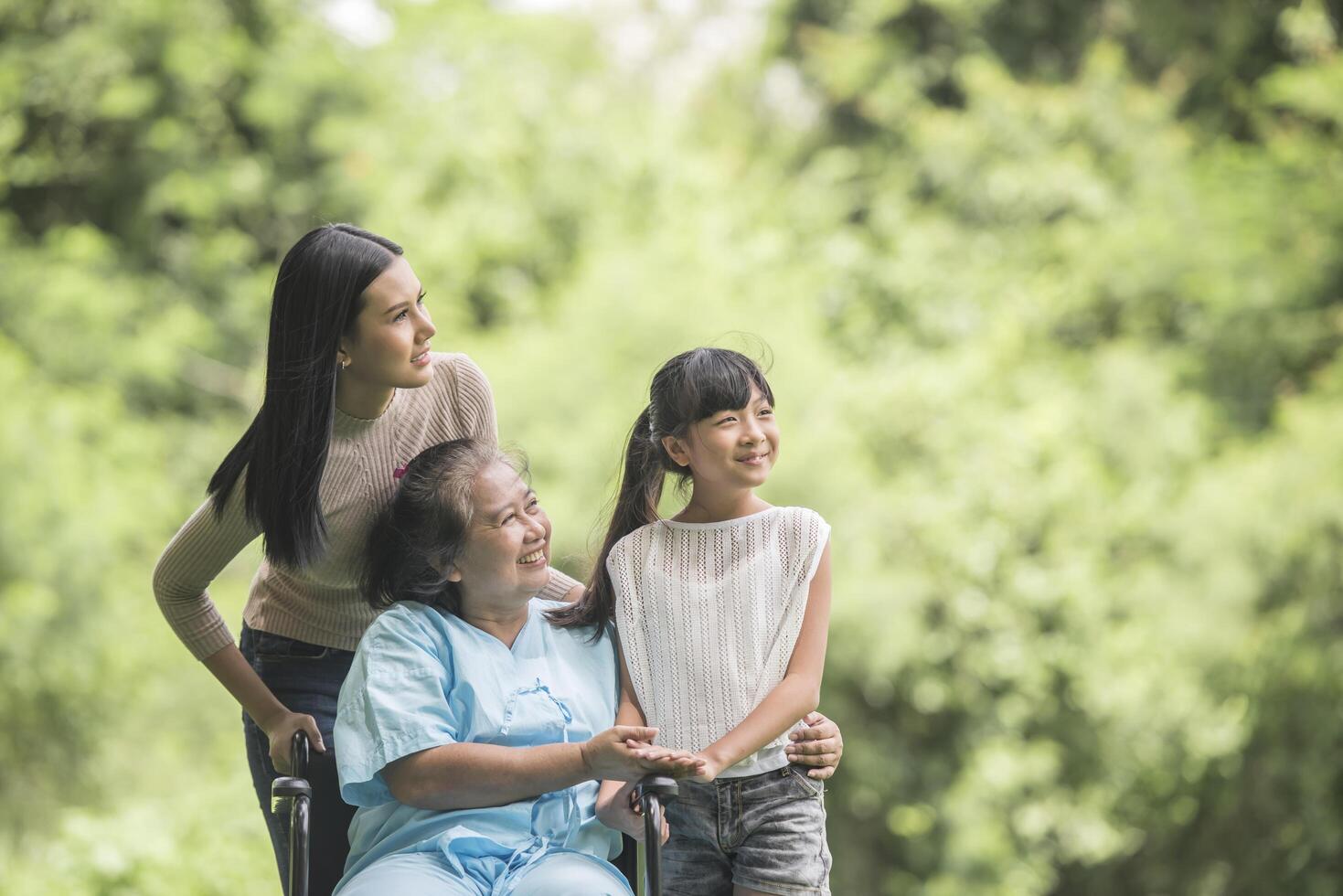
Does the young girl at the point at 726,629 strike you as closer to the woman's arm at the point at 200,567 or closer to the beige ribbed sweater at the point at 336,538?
the beige ribbed sweater at the point at 336,538

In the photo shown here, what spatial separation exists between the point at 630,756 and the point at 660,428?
554 mm

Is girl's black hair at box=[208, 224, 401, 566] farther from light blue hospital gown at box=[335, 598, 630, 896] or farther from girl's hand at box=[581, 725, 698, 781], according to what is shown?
girl's hand at box=[581, 725, 698, 781]

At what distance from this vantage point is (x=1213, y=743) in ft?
27.9

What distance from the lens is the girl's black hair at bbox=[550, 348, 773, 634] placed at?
7.18ft

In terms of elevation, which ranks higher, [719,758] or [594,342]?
[594,342]

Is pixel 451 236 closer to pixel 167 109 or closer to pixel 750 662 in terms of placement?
pixel 167 109

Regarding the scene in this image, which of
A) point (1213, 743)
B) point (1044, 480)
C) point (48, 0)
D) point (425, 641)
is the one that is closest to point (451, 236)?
point (48, 0)

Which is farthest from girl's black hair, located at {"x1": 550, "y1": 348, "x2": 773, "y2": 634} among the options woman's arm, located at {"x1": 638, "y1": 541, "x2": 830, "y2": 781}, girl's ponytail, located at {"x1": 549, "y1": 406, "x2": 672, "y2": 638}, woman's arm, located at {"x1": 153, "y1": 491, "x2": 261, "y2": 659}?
woman's arm, located at {"x1": 153, "y1": 491, "x2": 261, "y2": 659}

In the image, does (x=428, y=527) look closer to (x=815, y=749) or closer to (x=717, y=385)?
(x=717, y=385)

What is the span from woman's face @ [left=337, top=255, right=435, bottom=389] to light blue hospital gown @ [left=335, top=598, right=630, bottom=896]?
0.34 meters

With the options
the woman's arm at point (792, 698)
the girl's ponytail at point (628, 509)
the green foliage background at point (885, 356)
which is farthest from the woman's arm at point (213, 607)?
the green foliage background at point (885, 356)

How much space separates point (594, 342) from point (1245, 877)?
14.0 feet

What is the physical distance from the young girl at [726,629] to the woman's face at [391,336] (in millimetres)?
366

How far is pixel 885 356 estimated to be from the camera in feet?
33.3
